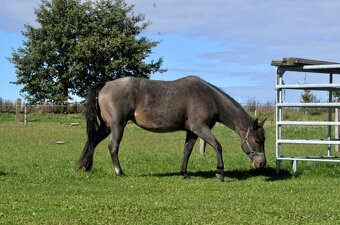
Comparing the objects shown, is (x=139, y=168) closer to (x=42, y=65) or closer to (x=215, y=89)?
(x=215, y=89)

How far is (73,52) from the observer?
58.4 m

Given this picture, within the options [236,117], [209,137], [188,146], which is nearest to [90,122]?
[188,146]

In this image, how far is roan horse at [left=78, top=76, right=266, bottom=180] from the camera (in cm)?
1270

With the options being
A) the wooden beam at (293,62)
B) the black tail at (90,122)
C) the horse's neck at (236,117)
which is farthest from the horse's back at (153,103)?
the wooden beam at (293,62)

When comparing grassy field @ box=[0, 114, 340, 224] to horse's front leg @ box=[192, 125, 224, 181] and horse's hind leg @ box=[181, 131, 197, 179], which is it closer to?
horse's hind leg @ box=[181, 131, 197, 179]

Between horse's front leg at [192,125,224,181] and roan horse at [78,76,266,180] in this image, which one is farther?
roan horse at [78,76,266,180]

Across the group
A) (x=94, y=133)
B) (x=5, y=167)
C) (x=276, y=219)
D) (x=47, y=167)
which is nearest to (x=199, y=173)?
(x=94, y=133)

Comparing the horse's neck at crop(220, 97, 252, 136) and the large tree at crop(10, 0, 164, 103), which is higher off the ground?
the large tree at crop(10, 0, 164, 103)

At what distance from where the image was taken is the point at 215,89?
13141 millimetres

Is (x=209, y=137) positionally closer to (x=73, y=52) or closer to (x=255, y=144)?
(x=255, y=144)

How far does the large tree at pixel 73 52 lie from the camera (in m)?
58.4

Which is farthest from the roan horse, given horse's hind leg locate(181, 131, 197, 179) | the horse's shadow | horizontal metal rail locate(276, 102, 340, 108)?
horizontal metal rail locate(276, 102, 340, 108)

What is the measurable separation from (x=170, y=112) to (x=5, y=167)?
146 inches

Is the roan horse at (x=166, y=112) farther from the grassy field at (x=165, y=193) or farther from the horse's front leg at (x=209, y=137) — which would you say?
the grassy field at (x=165, y=193)
